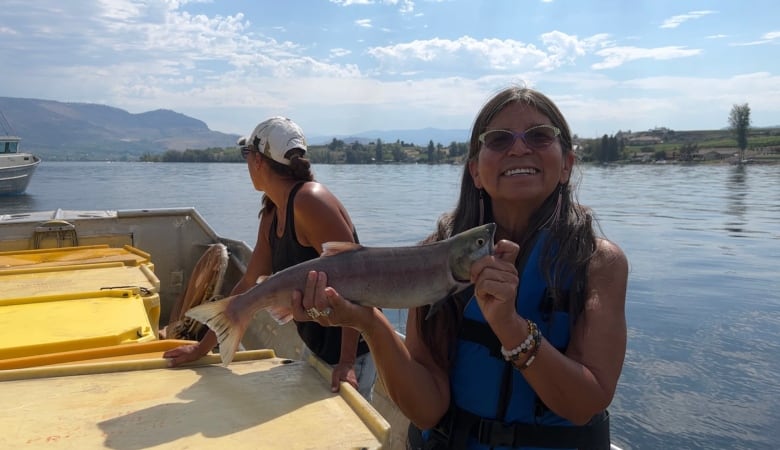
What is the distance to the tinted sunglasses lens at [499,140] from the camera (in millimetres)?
2498

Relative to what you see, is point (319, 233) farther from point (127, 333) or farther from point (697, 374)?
point (697, 374)

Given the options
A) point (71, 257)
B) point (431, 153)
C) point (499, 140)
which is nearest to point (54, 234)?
point (71, 257)

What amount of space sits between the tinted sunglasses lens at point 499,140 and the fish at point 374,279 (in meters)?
0.38

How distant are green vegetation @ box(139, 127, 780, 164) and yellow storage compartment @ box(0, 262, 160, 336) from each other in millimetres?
82080

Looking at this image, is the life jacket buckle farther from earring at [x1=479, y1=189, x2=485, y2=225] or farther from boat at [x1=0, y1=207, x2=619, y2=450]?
earring at [x1=479, y1=189, x2=485, y2=225]

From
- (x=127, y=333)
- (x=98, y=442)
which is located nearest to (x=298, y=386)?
(x=98, y=442)

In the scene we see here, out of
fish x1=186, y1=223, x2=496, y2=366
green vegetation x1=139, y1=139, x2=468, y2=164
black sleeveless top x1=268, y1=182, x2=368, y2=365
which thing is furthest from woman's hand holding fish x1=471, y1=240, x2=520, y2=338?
green vegetation x1=139, y1=139, x2=468, y2=164

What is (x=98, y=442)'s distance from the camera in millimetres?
Answer: 2330

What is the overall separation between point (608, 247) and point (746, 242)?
971 inches

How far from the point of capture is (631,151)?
110 meters

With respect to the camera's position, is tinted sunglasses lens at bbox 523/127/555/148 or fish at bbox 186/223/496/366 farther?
tinted sunglasses lens at bbox 523/127/555/148

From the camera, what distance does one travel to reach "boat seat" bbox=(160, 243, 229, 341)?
6.49 metres

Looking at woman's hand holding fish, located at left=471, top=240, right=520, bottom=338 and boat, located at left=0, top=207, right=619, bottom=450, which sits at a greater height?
woman's hand holding fish, located at left=471, top=240, right=520, bottom=338

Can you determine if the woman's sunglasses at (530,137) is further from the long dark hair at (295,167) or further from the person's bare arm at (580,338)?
the long dark hair at (295,167)
